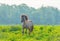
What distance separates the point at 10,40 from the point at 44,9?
65.8m

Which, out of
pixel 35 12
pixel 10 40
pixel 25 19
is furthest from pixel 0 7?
→ pixel 10 40

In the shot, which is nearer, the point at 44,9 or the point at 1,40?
the point at 1,40

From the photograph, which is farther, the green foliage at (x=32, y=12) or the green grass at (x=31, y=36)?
the green foliage at (x=32, y=12)

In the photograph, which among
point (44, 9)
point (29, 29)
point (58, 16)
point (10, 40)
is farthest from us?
point (44, 9)

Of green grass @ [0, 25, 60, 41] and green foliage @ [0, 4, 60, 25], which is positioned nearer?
green grass @ [0, 25, 60, 41]

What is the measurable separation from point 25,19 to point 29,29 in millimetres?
732

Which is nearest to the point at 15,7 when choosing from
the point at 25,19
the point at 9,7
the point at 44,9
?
the point at 9,7

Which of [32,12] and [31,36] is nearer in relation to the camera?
[31,36]

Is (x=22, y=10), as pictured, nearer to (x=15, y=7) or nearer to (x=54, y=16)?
(x=15, y=7)

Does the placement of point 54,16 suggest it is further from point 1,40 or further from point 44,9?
point 1,40

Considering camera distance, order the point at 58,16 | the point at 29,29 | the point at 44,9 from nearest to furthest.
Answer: the point at 29,29
the point at 58,16
the point at 44,9

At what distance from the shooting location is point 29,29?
1702 centimetres

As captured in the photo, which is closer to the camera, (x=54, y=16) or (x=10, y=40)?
(x=10, y=40)

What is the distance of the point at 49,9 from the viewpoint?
7631 centimetres
